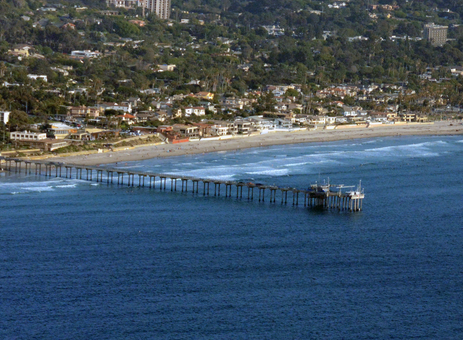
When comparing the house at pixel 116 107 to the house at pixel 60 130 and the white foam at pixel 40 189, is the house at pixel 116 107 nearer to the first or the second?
the house at pixel 60 130

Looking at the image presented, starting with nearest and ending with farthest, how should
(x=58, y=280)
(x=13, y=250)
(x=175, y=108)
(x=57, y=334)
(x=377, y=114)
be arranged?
(x=57, y=334)
(x=58, y=280)
(x=13, y=250)
(x=175, y=108)
(x=377, y=114)

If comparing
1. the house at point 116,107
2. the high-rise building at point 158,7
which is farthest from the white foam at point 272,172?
the high-rise building at point 158,7

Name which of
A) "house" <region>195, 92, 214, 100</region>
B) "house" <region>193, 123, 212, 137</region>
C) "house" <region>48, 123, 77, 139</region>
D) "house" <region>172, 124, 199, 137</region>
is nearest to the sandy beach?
"house" <region>193, 123, 212, 137</region>

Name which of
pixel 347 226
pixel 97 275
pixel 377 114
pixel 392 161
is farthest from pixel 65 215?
pixel 377 114

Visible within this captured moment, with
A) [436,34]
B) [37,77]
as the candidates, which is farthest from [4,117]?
[436,34]

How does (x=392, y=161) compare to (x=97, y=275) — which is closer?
(x=97, y=275)

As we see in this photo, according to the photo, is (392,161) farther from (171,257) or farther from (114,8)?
(114,8)
